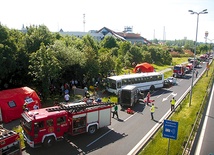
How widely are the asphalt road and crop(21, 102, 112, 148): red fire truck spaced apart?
61 cm

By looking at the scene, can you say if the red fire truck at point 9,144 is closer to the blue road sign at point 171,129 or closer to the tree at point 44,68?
the blue road sign at point 171,129

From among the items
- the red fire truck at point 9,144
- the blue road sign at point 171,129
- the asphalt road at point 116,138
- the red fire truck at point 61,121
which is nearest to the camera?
the blue road sign at point 171,129

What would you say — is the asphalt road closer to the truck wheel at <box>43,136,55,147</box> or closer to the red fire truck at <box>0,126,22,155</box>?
the truck wheel at <box>43,136,55,147</box>

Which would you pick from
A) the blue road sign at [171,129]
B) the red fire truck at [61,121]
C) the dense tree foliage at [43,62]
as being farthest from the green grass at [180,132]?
the dense tree foliage at [43,62]

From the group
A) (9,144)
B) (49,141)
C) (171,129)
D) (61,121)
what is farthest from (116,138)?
(9,144)

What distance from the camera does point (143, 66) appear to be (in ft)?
146

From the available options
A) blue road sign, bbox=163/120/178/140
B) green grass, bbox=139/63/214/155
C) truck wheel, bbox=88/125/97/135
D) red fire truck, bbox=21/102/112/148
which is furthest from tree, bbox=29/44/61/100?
blue road sign, bbox=163/120/178/140

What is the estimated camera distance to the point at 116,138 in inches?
692

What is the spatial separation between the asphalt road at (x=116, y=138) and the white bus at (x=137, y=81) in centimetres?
579

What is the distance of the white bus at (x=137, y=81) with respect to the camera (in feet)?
98.6

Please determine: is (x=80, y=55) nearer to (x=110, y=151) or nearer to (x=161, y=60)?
(x=110, y=151)

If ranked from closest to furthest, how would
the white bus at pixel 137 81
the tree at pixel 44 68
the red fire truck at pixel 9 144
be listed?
the red fire truck at pixel 9 144 < the tree at pixel 44 68 < the white bus at pixel 137 81

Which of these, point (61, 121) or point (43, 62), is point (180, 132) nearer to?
point (61, 121)

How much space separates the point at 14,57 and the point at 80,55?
9.87 meters
